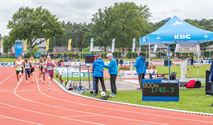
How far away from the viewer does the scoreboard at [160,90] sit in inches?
626

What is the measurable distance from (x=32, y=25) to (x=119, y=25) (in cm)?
2051

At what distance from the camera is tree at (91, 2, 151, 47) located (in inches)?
3959

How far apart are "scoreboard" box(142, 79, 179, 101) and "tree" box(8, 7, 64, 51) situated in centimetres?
8840

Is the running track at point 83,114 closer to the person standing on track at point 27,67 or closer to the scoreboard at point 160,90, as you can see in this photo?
the scoreboard at point 160,90

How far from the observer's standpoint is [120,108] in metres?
14.1

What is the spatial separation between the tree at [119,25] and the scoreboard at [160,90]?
83701 mm

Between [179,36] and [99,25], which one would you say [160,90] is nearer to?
[179,36]

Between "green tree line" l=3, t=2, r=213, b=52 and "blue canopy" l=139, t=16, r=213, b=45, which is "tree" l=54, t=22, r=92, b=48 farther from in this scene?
"blue canopy" l=139, t=16, r=213, b=45

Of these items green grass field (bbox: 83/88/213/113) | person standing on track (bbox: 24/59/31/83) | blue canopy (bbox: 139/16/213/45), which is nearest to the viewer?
green grass field (bbox: 83/88/213/113)

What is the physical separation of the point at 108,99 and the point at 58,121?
18.5 feet

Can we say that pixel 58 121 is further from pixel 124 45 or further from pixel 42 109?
pixel 124 45

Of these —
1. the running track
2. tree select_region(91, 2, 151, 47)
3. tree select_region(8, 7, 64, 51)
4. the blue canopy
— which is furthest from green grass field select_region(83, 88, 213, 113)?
tree select_region(8, 7, 64, 51)

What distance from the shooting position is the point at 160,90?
1605cm

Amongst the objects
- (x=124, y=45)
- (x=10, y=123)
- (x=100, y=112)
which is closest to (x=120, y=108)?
(x=100, y=112)
